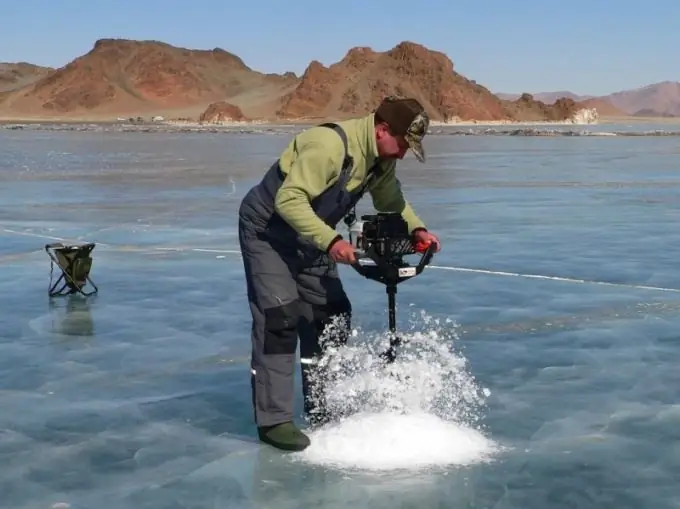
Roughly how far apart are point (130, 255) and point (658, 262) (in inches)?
221

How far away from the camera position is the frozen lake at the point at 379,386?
415cm

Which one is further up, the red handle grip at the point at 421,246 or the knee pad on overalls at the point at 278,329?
the red handle grip at the point at 421,246

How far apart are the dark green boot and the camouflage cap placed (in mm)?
1449

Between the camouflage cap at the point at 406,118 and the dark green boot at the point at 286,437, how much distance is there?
4.75ft

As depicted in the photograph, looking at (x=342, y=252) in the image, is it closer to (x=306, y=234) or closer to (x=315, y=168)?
(x=306, y=234)

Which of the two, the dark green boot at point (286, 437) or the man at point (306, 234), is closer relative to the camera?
the man at point (306, 234)

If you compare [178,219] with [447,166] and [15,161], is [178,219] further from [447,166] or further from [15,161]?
[15,161]

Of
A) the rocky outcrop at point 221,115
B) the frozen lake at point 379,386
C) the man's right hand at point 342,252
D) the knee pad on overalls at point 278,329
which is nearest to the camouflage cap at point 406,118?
the man's right hand at point 342,252

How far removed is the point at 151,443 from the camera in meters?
4.68

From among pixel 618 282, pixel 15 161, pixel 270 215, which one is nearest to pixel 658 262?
pixel 618 282

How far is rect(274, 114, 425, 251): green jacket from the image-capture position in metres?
4.09

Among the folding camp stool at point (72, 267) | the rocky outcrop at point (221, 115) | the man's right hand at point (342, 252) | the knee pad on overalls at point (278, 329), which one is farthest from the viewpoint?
the rocky outcrop at point (221, 115)

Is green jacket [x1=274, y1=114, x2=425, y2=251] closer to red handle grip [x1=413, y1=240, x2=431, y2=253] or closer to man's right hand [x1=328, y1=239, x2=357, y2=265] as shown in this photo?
man's right hand [x1=328, y1=239, x2=357, y2=265]

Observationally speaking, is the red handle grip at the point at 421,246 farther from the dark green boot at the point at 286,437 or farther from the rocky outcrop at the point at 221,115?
the rocky outcrop at the point at 221,115
